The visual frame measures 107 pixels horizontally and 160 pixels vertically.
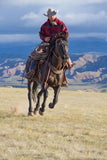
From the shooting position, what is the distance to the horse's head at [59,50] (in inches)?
418

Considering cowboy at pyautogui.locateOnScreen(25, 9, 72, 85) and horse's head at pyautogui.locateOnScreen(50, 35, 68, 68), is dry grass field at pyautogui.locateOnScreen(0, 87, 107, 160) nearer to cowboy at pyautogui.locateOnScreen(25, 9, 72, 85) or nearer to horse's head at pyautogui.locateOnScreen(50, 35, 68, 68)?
horse's head at pyautogui.locateOnScreen(50, 35, 68, 68)

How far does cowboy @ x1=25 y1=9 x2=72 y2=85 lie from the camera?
39.3 ft

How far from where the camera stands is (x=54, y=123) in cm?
1114

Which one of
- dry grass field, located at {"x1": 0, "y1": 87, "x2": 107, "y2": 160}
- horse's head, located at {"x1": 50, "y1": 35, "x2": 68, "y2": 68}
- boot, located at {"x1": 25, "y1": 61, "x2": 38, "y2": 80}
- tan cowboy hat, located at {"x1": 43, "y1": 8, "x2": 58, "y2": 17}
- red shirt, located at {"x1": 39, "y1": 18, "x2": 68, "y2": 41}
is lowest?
dry grass field, located at {"x1": 0, "y1": 87, "x2": 107, "y2": 160}

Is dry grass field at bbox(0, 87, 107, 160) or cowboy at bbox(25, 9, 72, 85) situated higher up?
cowboy at bbox(25, 9, 72, 85)

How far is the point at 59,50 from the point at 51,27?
1741 mm

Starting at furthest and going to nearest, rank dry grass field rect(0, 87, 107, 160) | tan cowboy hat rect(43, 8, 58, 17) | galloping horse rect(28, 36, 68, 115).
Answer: tan cowboy hat rect(43, 8, 58, 17), galloping horse rect(28, 36, 68, 115), dry grass field rect(0, 87, 107, 160)

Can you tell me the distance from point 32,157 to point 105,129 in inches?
183

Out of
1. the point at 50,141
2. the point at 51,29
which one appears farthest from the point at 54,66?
the point at 50,141

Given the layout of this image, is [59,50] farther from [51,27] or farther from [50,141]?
[50,141]

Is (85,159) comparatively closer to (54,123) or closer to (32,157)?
(32,157)

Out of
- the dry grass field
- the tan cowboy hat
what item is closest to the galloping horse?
the tan cowboy hat

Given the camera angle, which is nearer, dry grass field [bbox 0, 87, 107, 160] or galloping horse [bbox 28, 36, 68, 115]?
dry grass field [bbox 0, 87, 107, 160]

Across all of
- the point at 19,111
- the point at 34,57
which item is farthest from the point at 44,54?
the point at 19,111
